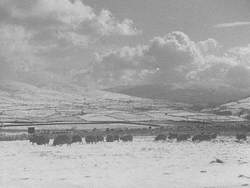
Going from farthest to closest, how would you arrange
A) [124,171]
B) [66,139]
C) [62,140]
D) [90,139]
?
[90,139] < [66,139] < [62,140] < [124,171]

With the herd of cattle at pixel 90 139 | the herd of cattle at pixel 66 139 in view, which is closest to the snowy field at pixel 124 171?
the herd of cattle at pixel 66 139

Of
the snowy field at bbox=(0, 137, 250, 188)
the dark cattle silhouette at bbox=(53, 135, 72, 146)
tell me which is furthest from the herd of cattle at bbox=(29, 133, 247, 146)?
the snowy field at bbox=(0, 137, 250, 188)

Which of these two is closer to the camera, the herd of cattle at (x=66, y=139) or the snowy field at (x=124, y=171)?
the snowy field at (x=124, y=171)

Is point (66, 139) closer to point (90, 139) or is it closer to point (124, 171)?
point (90, 139)

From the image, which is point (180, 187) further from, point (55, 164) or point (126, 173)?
point (55, 164)

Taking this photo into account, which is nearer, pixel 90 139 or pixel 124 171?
pixel 124 171

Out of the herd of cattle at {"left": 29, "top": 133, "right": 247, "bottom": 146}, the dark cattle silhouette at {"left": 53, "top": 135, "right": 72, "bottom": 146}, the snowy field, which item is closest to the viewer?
the snowy field

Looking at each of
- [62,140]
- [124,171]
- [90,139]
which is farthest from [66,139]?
[124,171]

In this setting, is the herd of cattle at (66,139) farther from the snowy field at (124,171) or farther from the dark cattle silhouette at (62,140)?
the snowy field at (124,171)

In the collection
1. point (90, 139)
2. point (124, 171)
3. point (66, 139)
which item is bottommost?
point (124, 171)

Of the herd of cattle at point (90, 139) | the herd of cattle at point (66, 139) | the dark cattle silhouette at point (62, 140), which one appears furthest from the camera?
the herd of cattle at point (90, 139)

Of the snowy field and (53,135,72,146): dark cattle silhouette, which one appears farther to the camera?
(53,135,72,146): dark cattle silhouette

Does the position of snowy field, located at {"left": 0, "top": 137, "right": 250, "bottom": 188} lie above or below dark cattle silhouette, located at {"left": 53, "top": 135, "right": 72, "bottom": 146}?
below

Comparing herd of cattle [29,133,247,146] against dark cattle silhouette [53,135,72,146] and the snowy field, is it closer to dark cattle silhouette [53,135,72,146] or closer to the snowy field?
dark cattle silhouette [53,135,72,146]
